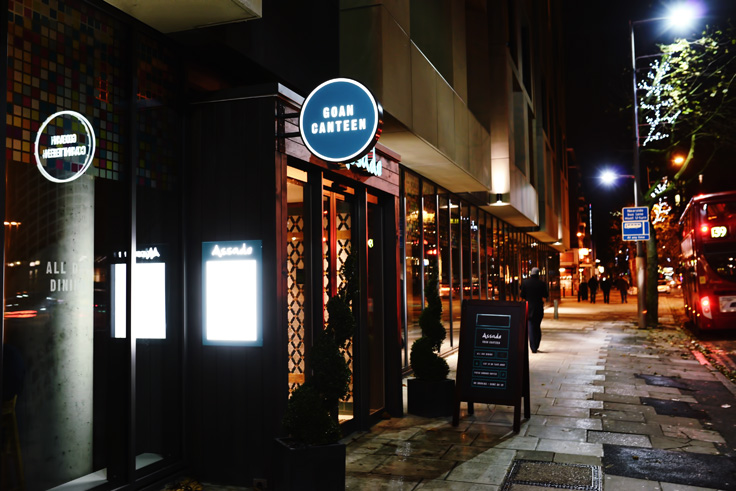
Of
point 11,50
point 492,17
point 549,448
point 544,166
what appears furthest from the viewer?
point 544,166

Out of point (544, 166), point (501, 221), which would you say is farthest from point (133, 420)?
point (544, 166)

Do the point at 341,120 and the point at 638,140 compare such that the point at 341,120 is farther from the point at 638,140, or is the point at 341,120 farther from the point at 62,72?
the point at 638,140

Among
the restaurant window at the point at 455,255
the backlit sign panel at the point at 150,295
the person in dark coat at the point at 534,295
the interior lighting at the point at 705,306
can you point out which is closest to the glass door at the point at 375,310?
the backlit sign panel at the point at 150,295

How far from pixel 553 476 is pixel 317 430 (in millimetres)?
2551

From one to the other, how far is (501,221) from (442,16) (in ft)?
46.9

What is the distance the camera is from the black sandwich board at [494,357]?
806 centimetres

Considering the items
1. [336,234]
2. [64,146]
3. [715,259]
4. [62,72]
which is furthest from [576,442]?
[715,259]

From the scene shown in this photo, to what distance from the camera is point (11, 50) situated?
181 inches

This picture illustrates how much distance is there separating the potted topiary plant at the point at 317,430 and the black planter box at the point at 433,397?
11.2 feet

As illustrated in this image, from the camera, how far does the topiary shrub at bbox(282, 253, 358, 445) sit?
17.0ft

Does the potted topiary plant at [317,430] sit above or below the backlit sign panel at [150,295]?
below

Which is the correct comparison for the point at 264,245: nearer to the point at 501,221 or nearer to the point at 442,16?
the point at 442,16

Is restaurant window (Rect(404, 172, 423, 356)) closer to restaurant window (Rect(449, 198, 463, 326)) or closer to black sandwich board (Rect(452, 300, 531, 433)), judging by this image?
restaurant window (Rect(449, 198, 463, 326))

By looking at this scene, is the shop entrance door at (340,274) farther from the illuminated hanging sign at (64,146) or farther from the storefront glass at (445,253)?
the storefront glass at (445,253)
